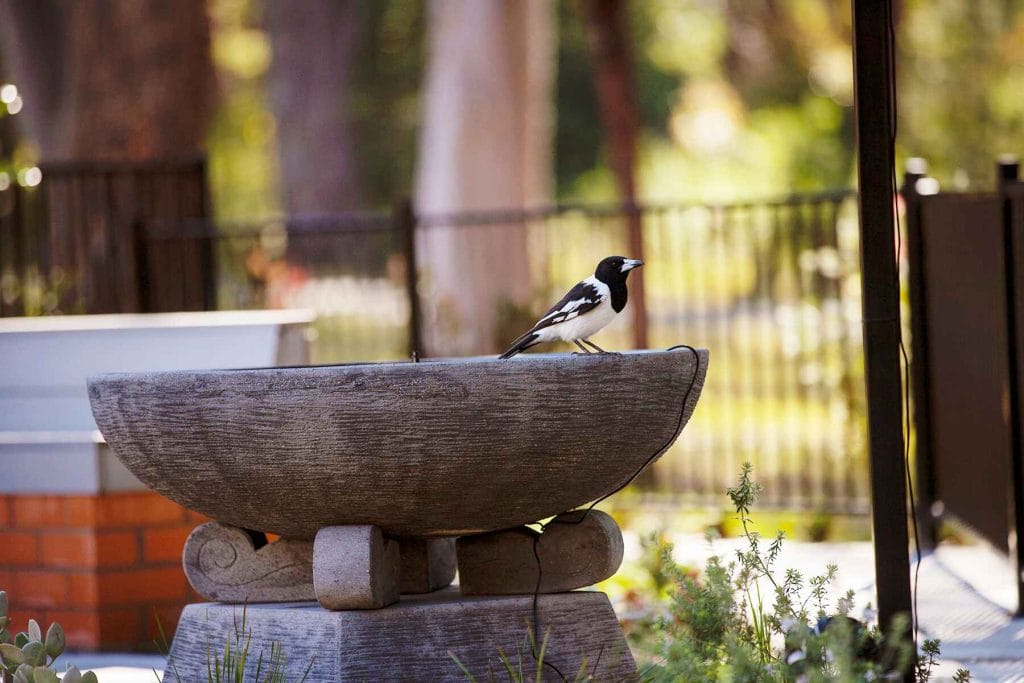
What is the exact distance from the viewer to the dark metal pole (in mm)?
3188

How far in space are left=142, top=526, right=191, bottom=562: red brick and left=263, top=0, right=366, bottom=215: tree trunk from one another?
17.1 m

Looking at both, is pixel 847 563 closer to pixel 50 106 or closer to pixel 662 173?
pixel 50 106

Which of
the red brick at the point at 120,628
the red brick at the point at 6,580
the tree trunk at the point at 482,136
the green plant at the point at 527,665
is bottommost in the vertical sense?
the red brick at the point at 120,628

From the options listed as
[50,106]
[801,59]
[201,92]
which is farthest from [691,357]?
[801,59]

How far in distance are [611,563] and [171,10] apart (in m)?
9.81

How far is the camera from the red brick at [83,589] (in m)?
4.61

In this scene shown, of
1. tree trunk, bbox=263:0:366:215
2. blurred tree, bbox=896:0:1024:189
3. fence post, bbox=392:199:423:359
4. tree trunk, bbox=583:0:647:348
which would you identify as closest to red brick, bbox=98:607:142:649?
fence post, bbox=392:199:423:359

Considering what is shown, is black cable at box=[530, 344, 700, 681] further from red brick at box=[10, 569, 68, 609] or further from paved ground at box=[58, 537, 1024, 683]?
red brick at box=[10, 569, 68, 609]

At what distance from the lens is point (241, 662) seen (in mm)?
3176

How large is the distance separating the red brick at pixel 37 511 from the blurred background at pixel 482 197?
2.66 m

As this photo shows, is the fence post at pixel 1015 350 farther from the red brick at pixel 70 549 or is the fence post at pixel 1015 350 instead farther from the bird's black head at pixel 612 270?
the red brick at pixel 70 549

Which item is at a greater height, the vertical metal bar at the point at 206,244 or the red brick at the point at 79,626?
the vertical metal bar at the point at 206,244

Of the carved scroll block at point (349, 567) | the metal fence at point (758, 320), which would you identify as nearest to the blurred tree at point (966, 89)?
the metal fence at point (758, 320)

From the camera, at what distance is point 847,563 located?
585 cm
